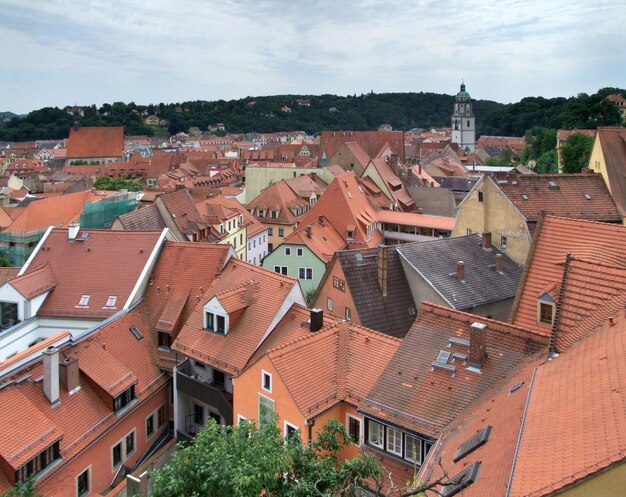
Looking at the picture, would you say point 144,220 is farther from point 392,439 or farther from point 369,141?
point 369,141

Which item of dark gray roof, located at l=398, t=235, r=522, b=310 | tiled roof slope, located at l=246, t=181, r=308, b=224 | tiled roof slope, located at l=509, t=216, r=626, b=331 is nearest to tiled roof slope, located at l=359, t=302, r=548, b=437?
tiled roof slope, located at l=509, t=216, r=626, b=331

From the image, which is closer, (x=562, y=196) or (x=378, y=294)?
(x=378, y=294)

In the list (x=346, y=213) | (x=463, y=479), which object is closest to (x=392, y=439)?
(x=463, y=479)

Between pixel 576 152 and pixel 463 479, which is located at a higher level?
pixel 576 152

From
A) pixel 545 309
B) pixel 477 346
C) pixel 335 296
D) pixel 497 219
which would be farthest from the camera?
pixel 497 219

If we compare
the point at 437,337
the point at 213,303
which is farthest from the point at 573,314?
the point at 213,303

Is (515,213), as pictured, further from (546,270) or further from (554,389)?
(554,389)

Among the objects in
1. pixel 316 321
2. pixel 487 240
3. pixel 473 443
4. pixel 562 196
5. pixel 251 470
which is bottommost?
pixel 316 321

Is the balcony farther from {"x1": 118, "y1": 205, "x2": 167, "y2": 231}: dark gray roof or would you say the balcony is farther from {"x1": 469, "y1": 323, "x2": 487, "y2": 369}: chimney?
{"x1": 118, "y1": 205, "x2": 167, "y2": 231}: dark gray roof
